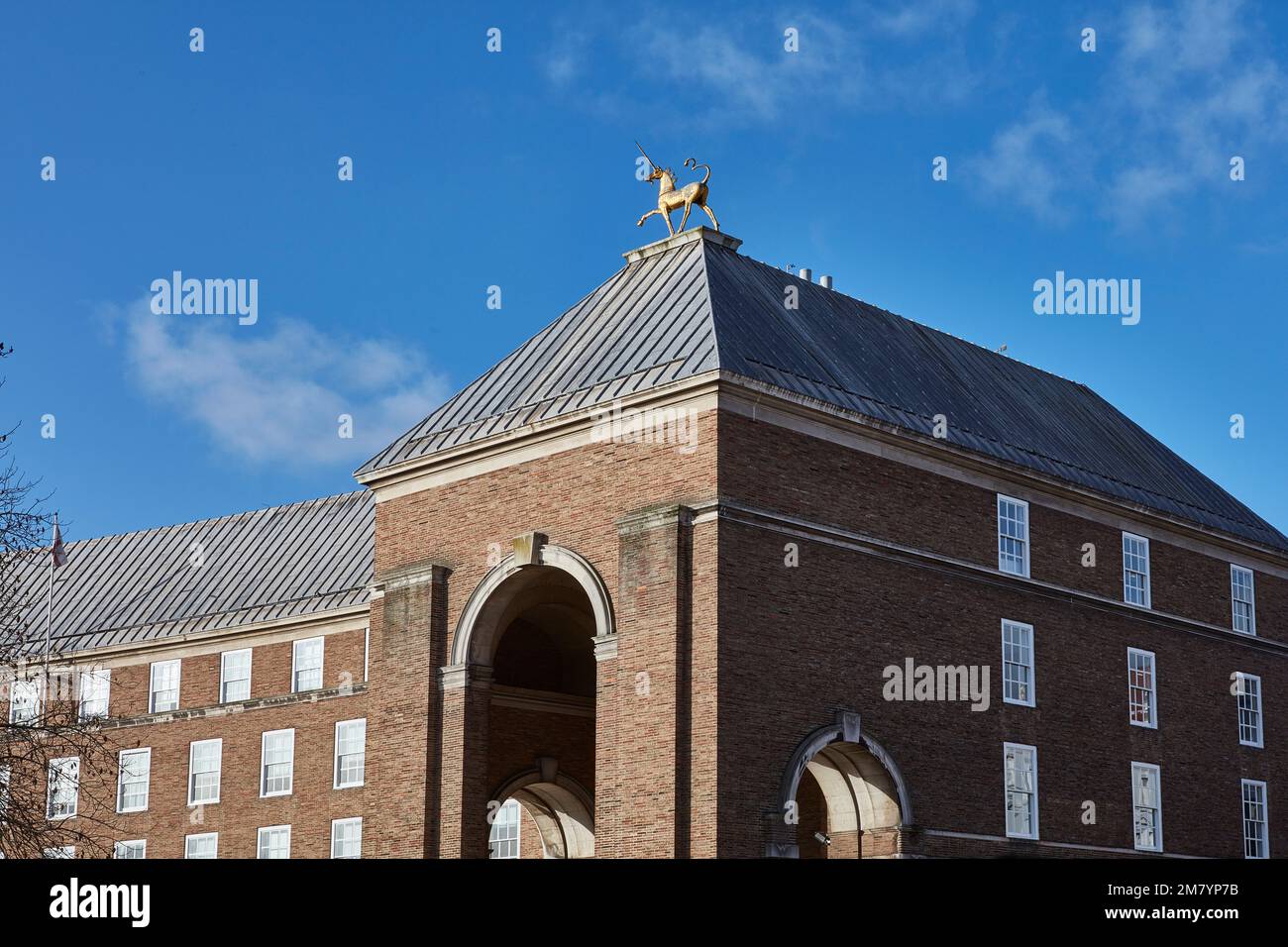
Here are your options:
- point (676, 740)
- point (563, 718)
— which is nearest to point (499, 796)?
Answer: point (563, 718)

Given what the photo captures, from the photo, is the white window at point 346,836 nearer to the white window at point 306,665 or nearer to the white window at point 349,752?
the white window at point 349,752

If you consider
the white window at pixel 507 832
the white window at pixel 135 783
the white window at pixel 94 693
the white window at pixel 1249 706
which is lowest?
the white window at pixel 507 832

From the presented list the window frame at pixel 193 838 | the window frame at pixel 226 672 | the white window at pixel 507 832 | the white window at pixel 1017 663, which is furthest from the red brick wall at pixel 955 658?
the window frame at pixel 193 838

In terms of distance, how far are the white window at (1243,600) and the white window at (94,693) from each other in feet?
116

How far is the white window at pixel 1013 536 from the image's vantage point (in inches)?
1553

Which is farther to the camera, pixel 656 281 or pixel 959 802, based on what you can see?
pixel 656 281

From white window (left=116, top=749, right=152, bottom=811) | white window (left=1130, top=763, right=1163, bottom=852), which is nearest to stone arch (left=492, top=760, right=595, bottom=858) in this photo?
white window (left=1130, top=763, right=1163, bottom=852)

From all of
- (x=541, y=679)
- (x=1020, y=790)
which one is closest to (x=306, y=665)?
(x=541, y=679)

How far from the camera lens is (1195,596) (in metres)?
44.9

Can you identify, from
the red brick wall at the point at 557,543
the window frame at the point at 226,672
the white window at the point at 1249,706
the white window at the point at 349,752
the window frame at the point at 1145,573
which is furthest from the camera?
the window frame at the point at 226,672

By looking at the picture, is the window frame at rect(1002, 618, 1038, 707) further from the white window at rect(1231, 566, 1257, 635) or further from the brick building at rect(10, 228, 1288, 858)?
the white window at rect(1231, 566, 1257, 635)
